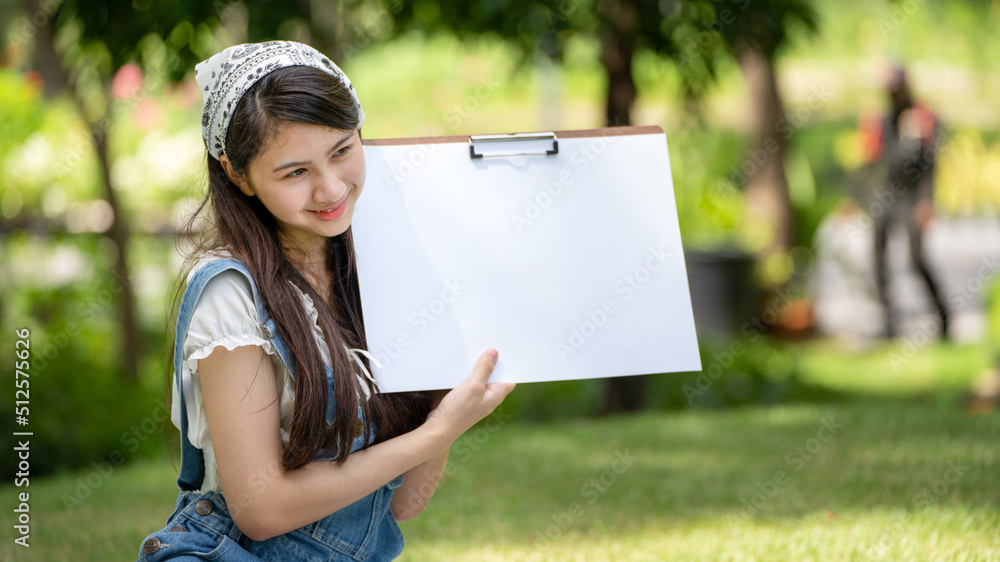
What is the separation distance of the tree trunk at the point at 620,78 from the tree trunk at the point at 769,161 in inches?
146

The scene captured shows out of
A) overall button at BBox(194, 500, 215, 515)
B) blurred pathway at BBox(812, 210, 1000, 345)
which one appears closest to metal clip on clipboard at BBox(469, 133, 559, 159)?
overall button at BBox(194, 500, 215, 515)

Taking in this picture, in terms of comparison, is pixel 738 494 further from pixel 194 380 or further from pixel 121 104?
pixel 121 104

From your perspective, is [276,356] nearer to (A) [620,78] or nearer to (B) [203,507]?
(B) [203,507]

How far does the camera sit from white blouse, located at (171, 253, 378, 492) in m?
1.64

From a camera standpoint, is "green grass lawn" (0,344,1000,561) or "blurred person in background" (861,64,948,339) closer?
"green grass lawn" (0,344,1000,561)

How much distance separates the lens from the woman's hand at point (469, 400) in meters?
1.74

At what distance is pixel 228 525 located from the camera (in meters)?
1.78

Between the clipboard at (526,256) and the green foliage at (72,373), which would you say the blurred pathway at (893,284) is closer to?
the green foliage at (72,373)

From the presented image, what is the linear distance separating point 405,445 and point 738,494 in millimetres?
2306

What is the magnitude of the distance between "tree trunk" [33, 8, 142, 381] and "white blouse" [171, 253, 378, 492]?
4695 mm

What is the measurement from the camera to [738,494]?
3.69 meters

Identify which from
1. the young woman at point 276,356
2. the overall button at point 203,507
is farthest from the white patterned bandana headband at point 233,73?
the overall button at point 203,507

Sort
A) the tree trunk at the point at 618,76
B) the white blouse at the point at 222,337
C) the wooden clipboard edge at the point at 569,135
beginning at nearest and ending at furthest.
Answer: the white blouse at the point at 222,337, the wooden clipboard edge at the point at 569,135, the tree trunk at the point at 618,76

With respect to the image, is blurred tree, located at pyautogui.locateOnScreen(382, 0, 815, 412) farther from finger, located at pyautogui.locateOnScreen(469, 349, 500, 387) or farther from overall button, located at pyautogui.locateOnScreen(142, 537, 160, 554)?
overall button, located at pyautogui.locateOnScreen(142, 537, 160, 554)
